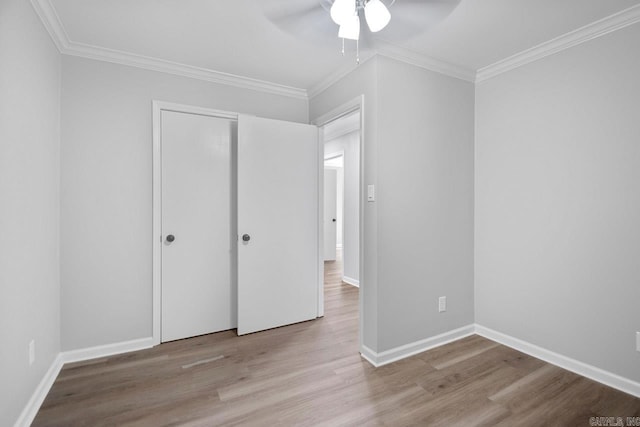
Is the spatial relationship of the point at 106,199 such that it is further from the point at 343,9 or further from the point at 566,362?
the point at 566,362

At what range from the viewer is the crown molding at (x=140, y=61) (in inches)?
75.9

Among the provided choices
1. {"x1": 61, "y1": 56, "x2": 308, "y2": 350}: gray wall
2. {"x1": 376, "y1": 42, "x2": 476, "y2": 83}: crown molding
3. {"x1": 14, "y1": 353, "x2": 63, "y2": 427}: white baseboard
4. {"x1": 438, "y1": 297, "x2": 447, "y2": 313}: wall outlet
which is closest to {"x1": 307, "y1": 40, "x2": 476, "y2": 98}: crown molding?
{"x1": 376, "y1": 42, "x2": 476, "y2": 83}: crown molding

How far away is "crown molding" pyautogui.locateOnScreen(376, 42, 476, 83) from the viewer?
229 centimetres

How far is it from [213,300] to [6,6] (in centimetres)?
235

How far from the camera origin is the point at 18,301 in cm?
161

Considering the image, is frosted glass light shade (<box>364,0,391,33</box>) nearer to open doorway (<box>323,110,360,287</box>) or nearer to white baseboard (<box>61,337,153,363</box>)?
open doorway (<box>323,110,360,287</box>)

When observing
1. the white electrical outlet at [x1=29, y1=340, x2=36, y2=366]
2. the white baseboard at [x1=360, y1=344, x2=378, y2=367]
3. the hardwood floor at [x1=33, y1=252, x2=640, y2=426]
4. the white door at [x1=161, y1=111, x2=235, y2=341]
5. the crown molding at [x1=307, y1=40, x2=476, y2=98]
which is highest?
the crown molding at [x1=307, y1=40, x2=476, y2=98]

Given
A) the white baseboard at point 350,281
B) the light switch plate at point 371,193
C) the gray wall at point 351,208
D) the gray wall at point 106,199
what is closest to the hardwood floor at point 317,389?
the gray wall at point 106,199

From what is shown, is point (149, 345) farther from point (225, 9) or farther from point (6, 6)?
point (225, 9)

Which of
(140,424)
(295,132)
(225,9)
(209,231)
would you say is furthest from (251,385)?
(225,9)

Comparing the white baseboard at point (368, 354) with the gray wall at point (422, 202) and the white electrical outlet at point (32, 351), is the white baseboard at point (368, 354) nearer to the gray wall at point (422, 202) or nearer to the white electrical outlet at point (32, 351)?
the gray wall at point (422, 202)

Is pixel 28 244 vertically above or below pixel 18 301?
above

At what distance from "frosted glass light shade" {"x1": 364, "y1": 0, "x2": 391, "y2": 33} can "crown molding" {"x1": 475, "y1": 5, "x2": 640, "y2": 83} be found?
1481 millimetres

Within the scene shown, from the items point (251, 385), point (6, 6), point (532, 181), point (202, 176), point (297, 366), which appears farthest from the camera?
point (202, 176)
